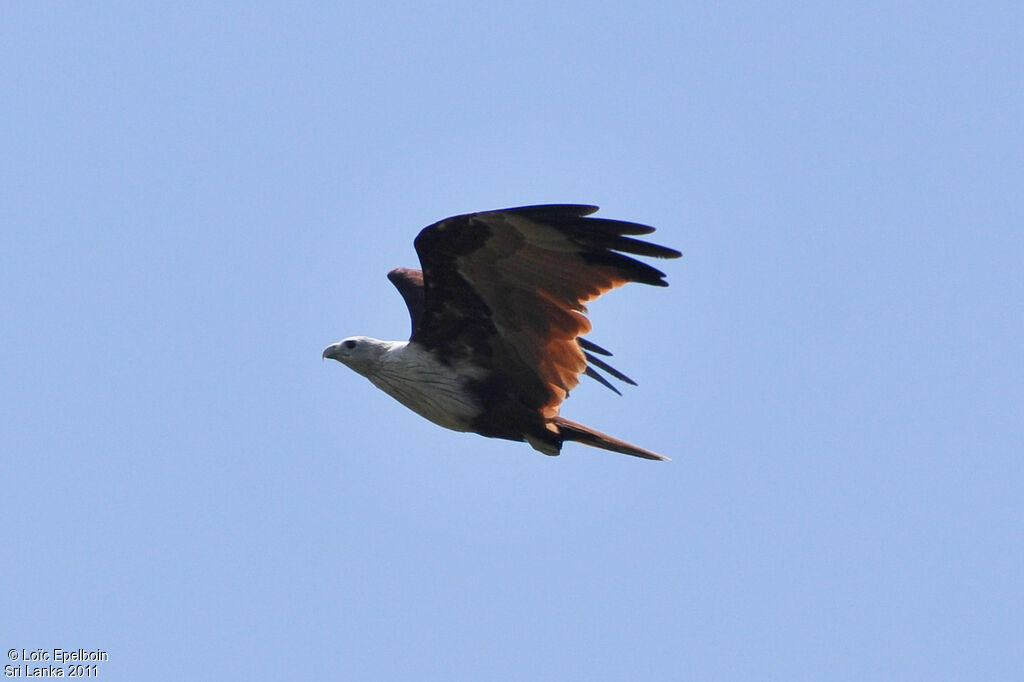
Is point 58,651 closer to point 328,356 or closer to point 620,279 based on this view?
point 328,356

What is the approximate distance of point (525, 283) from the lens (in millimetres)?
10258

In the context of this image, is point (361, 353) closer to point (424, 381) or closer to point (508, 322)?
point (424, 381)

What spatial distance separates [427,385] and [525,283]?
1.02 m

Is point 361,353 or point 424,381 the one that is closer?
point 424,381

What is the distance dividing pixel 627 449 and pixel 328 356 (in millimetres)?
2341

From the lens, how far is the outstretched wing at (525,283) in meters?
9.85

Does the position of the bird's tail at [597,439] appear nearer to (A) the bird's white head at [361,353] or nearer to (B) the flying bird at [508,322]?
(B) the flying bird at [508,322]

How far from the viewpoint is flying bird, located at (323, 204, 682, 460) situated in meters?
9.91

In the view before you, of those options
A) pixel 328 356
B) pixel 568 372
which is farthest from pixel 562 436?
pixel 328 356

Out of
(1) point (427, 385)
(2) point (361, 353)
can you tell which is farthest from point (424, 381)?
(2) point (361, 353)

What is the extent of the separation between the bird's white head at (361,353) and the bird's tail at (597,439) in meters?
1.34

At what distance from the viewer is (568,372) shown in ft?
34.4

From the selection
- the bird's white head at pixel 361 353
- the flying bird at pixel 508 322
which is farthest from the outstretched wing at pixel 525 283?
the bird's white head at pixel 361 353

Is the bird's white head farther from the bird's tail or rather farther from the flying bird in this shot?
the bird's tail
